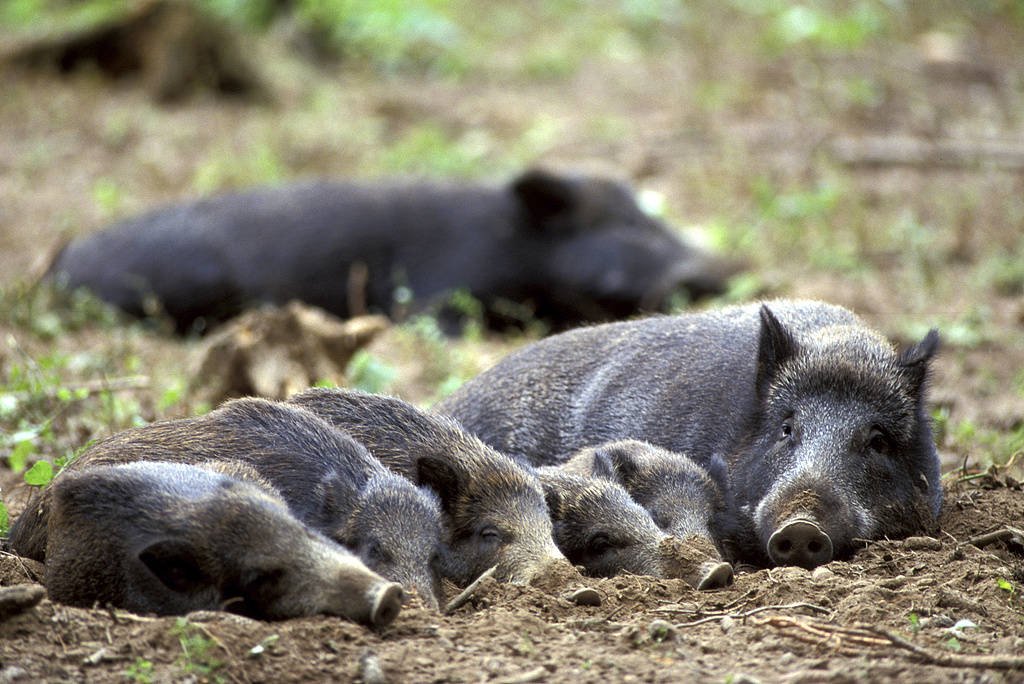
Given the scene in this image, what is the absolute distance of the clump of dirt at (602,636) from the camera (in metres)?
3.17

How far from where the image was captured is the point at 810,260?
32.9 ft

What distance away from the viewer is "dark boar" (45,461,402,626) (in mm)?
3523

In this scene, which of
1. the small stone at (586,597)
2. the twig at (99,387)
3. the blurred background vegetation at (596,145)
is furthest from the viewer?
the blurred background vegetation at (596,145)

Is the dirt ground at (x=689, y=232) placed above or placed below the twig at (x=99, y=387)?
above

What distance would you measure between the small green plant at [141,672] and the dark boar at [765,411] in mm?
2265

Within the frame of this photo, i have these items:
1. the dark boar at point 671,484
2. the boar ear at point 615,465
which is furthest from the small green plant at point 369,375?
the boar ear at point 615,465

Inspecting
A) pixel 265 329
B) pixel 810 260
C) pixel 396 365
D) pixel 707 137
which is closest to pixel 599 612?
pixel 265 329

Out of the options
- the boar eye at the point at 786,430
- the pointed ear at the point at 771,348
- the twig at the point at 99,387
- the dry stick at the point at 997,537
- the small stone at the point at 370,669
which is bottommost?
the twig at the point at 99,387

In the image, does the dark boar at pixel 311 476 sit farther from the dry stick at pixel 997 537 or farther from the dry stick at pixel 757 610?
the dry stick at pixel 997 537

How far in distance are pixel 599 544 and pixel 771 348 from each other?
3.71 ft

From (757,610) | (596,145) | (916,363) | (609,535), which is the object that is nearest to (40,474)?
(609,535)

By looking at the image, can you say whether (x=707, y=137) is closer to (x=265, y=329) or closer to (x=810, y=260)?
(x=810, y=260)

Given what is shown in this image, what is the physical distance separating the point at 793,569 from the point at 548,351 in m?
2.10

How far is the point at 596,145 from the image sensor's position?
42.5ft
